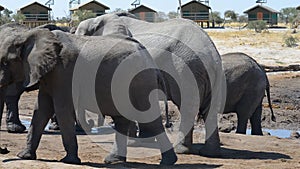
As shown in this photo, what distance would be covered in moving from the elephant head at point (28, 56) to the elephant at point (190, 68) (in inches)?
56.0

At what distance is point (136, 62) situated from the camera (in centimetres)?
621

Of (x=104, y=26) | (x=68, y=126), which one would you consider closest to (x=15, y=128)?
(x=104, y=26)

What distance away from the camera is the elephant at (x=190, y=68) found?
7.00 m

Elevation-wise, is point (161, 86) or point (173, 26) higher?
point (173, 26)

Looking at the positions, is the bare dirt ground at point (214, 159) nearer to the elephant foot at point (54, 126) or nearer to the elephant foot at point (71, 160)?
the elephant foot at point (71, 160)

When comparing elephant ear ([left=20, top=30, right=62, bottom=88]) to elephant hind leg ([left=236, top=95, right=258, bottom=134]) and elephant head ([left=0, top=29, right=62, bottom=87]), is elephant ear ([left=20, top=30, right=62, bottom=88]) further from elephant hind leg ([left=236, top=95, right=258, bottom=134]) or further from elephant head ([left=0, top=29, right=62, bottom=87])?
elephant hind leg ([left=236, top=95, right=258, bottom=134])

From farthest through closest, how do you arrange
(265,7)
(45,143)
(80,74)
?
(265,7)
(45,143)
(80,74)

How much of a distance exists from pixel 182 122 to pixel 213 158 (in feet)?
1.59

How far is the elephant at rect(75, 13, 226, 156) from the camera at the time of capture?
7.00m

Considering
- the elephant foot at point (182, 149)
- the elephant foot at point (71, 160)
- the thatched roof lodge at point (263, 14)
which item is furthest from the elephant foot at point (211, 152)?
the thatched roof lodge at point (263, 14)

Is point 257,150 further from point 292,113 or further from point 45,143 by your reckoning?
point 292,113

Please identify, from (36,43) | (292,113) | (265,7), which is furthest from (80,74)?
(265,7)

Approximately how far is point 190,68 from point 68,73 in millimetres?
1459

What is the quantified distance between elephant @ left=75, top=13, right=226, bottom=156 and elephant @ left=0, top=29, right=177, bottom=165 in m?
0.73
